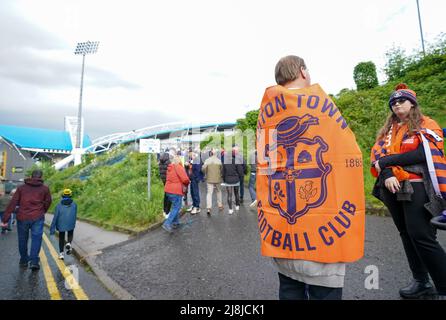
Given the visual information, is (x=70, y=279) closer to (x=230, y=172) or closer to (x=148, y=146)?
(x=148, y=146)

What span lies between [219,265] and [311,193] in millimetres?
3095

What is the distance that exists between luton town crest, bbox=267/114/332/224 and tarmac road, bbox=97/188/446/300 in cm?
196

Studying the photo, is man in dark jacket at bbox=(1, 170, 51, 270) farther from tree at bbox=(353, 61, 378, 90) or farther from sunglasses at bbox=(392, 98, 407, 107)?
tree at bbox=(353, 61, 378, 90)

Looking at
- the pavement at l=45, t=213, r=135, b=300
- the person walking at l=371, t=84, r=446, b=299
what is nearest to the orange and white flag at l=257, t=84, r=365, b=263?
the person walking at l=371, t=84, r=446, b=299

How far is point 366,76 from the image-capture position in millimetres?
17203

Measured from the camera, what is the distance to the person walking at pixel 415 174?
2.10 meters

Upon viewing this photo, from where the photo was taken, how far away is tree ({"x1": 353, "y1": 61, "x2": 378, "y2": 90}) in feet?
55.9

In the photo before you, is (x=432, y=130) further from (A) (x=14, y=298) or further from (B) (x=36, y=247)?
(B) (x=36, y=247)

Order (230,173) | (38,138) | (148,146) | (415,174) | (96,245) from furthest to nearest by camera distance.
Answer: (38,138) → (230,173) → (148,146) → (96,245) → (415,174)

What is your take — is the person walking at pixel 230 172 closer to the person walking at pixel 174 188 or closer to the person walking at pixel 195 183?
the person walking at pixel 195 183

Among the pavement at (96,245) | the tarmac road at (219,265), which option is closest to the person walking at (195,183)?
the tarmac road at (219,265)

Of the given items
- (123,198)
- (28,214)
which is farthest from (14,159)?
(28,214)

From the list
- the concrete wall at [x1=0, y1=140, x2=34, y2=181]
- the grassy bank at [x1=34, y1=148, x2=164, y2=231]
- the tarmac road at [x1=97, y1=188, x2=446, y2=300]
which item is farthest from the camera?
the concrete wall at [x1=0, y1=140, x2=34, y2=181]

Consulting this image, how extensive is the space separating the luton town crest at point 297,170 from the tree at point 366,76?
1864 cm
